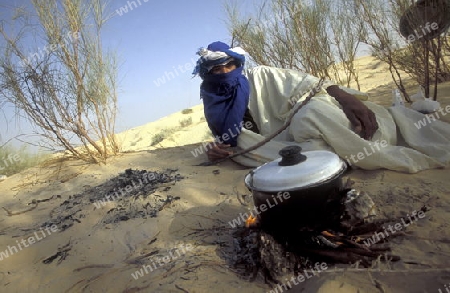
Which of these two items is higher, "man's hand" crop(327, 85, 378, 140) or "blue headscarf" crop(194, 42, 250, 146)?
"blue headscarf" crop(194, 42, 250, 146)

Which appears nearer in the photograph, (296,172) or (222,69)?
(296,172)

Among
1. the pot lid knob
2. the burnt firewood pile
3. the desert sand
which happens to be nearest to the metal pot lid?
the pot lid knob

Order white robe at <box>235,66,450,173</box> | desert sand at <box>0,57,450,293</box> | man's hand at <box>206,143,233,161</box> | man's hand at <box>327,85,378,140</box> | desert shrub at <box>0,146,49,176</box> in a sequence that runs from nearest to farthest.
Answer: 1. desert sand at <box>0,57,450,293</box>
2. white robe at <box>235,66,450,173</box>
3. man's hand at <box>327,85,378,140</box>
4. man's hand at <box>206,143,233,161</box>
5. desert shrub at <box>0,146,49,176</box>

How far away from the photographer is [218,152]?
341 centimetres

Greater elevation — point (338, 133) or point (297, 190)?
point (297, 190)

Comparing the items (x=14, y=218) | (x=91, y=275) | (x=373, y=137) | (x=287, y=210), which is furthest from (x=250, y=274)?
(x=14, y=218)

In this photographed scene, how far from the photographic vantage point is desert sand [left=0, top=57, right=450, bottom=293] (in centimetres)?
139

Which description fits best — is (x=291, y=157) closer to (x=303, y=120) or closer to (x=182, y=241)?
(x=182, y=241)

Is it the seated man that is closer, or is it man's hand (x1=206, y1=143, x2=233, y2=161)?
the seated man

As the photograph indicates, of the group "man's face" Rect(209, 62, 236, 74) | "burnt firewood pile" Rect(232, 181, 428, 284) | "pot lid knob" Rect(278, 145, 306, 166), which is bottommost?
"burnt firewood pile" Rect(232, 181, 428, 284)

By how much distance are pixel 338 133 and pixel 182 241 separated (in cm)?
161

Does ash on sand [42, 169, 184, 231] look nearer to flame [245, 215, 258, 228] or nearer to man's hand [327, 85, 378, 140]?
flame [245, 215, 258, 228]

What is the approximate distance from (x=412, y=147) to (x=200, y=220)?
1997mm

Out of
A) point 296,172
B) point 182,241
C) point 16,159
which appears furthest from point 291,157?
point 16,159
